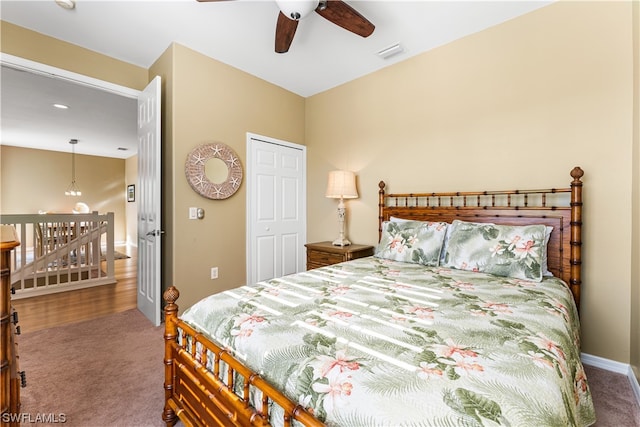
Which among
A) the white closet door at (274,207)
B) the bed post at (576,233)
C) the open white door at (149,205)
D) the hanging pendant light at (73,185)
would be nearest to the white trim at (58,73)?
the open white door at (149,205)

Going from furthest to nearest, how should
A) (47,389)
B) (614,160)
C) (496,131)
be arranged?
(496,131) → (614,160) → (47,389)

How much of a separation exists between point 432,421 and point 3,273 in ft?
4.42

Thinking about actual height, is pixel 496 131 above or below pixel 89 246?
above

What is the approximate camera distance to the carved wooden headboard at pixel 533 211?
2070mm

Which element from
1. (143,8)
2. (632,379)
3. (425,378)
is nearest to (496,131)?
(632,379)

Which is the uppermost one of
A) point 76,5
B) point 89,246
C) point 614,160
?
point 76,5

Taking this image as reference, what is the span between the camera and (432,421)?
0.68m

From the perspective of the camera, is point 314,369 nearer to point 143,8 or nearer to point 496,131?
point 496,131

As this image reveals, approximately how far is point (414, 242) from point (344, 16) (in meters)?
1.80

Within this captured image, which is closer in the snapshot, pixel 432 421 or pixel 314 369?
pixel 432 421

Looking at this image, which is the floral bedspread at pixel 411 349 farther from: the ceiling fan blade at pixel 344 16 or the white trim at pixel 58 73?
the white trim at pixel 58 73

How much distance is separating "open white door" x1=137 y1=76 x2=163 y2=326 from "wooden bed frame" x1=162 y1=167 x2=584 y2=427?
4.91 feet

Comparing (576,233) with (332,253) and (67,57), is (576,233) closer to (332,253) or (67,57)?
(332,253)

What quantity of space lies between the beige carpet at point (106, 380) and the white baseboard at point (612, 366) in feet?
0.11
